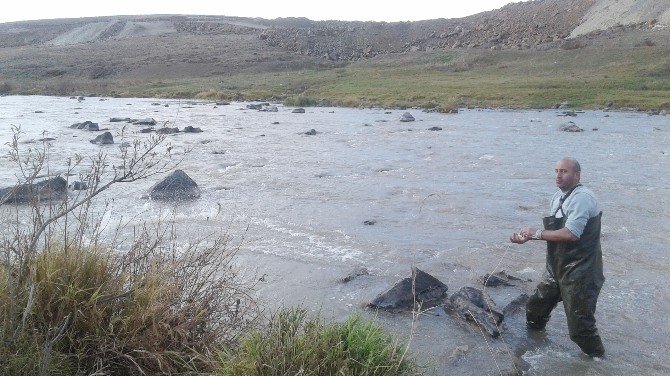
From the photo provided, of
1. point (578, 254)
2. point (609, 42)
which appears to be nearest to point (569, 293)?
Result: point (578, 254)

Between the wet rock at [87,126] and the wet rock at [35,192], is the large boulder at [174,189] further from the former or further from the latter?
the wet rock at [87,126]

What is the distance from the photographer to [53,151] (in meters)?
18.8

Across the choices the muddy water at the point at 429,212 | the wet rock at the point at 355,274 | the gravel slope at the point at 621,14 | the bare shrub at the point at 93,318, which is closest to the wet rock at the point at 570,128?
the muddy water at the point at 429,212

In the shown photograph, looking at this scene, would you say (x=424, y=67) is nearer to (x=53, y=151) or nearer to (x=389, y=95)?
(x=389, y=95)

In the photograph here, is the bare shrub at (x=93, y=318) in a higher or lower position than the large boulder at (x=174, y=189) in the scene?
higher

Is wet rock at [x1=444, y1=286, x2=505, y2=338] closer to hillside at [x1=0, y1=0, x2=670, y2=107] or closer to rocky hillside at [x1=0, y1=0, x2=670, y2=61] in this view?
hillside at [x1=0, y1=0, x2=670, y2=107]

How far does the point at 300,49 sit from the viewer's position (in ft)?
286

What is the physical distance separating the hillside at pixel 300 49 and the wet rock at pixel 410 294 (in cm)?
3061

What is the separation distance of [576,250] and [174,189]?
909 cm

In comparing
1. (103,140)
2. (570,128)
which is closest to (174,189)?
(103,140)

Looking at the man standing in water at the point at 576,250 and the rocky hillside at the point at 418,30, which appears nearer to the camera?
the man standing in water at the point at 576,250

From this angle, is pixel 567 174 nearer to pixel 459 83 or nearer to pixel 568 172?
pixel 568 172

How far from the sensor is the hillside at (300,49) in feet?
173

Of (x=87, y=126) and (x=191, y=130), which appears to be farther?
(x=87, y=126)
